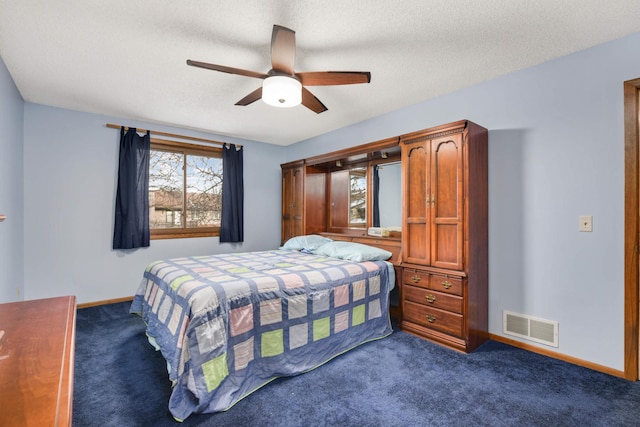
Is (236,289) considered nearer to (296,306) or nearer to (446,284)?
(296,306)

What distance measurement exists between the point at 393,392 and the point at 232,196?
3740mm

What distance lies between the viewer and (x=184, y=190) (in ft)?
14.8

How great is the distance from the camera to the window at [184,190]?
432cm

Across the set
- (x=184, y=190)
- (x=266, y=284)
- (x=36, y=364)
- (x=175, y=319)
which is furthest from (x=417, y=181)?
(x=184, y=190)

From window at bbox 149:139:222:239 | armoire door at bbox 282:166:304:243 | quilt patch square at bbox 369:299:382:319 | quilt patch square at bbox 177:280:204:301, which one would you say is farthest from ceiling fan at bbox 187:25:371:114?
window at bbox 149:139:222:239

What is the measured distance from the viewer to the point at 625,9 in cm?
190

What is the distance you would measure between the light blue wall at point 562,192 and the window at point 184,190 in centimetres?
375

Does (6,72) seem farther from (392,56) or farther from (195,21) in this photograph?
(392,56)

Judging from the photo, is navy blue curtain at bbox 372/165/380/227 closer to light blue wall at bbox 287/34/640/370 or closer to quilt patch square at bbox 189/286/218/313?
light blue wall at bbox 287/34/640/370

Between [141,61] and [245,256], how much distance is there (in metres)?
2.08

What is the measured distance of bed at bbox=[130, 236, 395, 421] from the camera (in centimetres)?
179

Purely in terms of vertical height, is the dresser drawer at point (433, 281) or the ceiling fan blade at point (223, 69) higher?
the ceiling fan blade at point (223, 69)

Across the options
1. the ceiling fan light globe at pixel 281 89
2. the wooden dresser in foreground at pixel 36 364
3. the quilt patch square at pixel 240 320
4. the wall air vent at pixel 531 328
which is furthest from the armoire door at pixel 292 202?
the wooden dresser in foreground at pixel 36 364

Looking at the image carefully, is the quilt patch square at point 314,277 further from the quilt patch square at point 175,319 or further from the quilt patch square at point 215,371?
the quilt patch square at point 175,319
